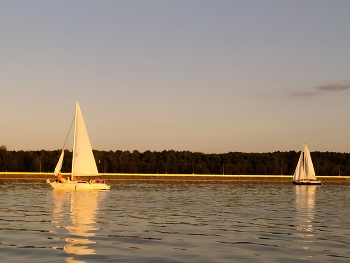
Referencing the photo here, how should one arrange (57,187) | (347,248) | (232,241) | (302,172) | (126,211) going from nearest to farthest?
(347,248)
(232,241)
(126,211)
(57,187)
(302,172)

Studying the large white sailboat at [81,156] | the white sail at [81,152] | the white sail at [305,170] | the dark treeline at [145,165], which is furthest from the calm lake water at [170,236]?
the dark treeline at [145,165]

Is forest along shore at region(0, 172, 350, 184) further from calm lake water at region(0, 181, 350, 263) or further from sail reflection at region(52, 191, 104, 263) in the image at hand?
calm lake water at region(0, 181, 350, 263)

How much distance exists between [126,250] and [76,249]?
2.04m

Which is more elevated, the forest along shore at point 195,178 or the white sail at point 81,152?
the white sail at point 81,152

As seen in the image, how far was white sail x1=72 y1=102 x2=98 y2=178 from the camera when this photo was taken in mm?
82438

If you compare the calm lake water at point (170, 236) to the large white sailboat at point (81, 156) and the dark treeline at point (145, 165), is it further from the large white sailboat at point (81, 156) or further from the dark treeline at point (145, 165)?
the dark treeline at point (145, 165)

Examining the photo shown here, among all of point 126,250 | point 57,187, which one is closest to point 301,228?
point 126,250

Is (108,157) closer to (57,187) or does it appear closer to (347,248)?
(57,187)

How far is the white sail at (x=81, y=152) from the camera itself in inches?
3246

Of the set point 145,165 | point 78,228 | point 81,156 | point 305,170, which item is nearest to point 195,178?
point 305,170

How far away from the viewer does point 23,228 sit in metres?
31.7

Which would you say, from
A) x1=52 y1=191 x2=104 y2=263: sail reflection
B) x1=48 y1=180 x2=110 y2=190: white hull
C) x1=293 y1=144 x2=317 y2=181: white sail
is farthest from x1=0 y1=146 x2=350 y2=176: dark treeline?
x1=52 y1=191 x2=104 y2=263: sail reflection

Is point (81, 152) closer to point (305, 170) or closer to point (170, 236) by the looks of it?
point (170, 236)

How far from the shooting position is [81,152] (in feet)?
272
